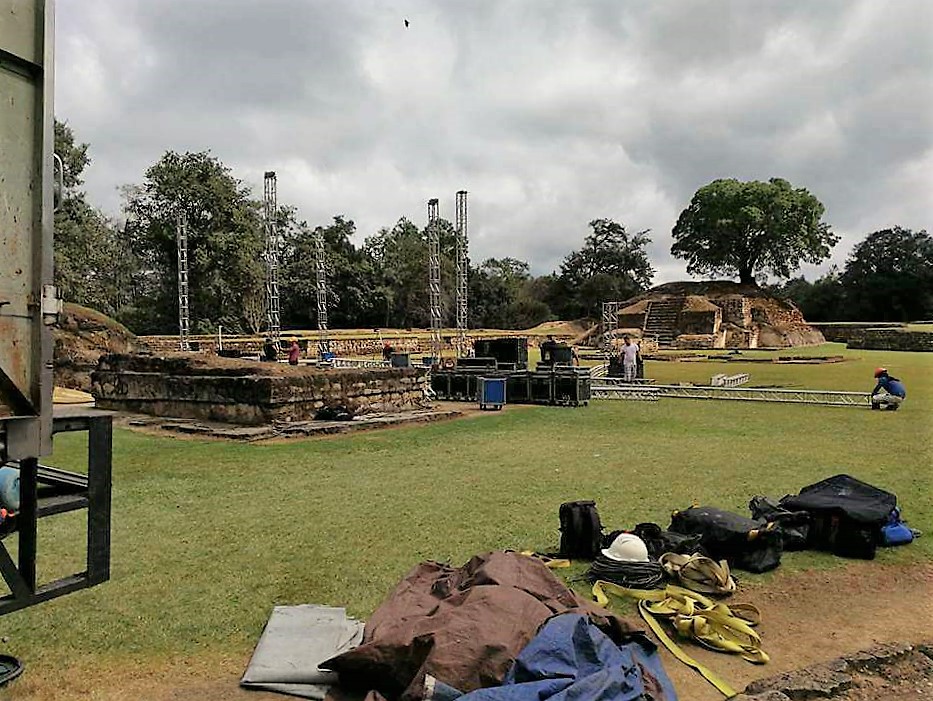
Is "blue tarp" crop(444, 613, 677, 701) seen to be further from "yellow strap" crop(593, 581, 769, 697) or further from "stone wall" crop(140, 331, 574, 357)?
"stone wall" crop(140, 331, 574, 357)

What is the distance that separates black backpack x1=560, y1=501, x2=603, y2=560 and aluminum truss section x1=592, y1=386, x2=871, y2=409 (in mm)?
11480

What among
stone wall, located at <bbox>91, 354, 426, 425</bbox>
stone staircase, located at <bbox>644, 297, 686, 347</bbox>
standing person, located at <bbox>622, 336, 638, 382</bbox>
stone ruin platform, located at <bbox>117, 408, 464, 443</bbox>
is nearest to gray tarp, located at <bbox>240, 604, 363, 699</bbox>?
stone ruin platform, located at <bbox>117, 408, 464, 443</bbox>

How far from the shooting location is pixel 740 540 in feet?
15.6

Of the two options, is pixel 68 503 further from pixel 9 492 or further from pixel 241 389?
pixel 241 389

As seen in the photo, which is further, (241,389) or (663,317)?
(663,317)

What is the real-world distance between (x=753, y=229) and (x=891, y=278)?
13459 mm

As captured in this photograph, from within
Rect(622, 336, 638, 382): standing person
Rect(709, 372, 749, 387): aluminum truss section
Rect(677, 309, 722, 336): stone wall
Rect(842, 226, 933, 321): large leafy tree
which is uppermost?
Rect(842, 226, 933, 321): large leafy tree

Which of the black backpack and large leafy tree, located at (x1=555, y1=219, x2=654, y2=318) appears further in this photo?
large leafy tree, located at (x1=555, y1=219, x2=654, y2=318)

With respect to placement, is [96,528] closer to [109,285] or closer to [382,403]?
[382,403]

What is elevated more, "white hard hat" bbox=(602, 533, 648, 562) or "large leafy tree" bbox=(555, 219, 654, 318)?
"large leafy tree" bbox=(555, 219, 654, 318)

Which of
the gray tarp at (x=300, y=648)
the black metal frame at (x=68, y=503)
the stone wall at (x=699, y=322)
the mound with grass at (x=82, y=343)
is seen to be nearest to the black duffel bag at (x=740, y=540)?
the gray tarp at (x=300, y=648)

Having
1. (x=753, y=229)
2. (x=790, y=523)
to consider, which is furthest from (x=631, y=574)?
(x=753, y=229)

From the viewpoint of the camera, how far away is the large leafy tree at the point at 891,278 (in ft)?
192

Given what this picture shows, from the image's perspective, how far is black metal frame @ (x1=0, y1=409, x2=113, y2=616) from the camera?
8.90 feet
